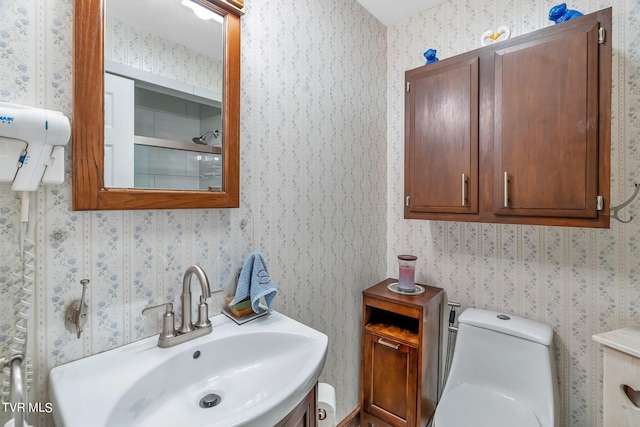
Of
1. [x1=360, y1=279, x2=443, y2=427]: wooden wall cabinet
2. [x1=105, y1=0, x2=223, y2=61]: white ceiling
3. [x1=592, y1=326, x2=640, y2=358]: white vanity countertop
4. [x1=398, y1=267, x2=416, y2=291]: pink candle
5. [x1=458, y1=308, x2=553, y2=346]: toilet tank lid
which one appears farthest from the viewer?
[x1=398, y1=267, x2=416, y2=291]: pink candle

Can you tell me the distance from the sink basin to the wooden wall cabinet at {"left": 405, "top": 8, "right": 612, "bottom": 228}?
0.94 m

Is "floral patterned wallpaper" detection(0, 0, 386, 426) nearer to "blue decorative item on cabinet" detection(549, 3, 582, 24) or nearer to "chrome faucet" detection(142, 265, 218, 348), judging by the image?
"chrome faucet" detection(142, 265, 218, 348)

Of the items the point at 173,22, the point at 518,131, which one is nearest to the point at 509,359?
the point at 518,131

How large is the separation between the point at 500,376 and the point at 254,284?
1248mm

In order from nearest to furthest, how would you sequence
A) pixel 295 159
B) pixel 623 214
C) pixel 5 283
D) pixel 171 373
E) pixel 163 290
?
pixel 5 283 → pixel 171 373 → pixel 163 290 → pixel 623 214 → pixel 295 159

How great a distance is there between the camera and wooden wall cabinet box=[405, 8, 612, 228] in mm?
1054

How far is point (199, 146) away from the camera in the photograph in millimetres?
1017

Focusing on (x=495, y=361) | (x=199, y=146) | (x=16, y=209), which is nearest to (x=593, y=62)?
(x=495, y=361)

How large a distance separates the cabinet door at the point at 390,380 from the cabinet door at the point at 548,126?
88cm

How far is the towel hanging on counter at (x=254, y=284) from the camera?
105 cm

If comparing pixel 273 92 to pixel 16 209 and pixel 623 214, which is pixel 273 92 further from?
pixel 623 214

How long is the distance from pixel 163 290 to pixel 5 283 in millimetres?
362

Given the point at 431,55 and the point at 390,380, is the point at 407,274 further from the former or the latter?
the point at 431,55

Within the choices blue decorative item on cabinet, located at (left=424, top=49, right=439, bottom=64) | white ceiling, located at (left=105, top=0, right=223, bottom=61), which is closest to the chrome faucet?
white ceiling, located at (left=105, top=0, right=223, bottom=61)
